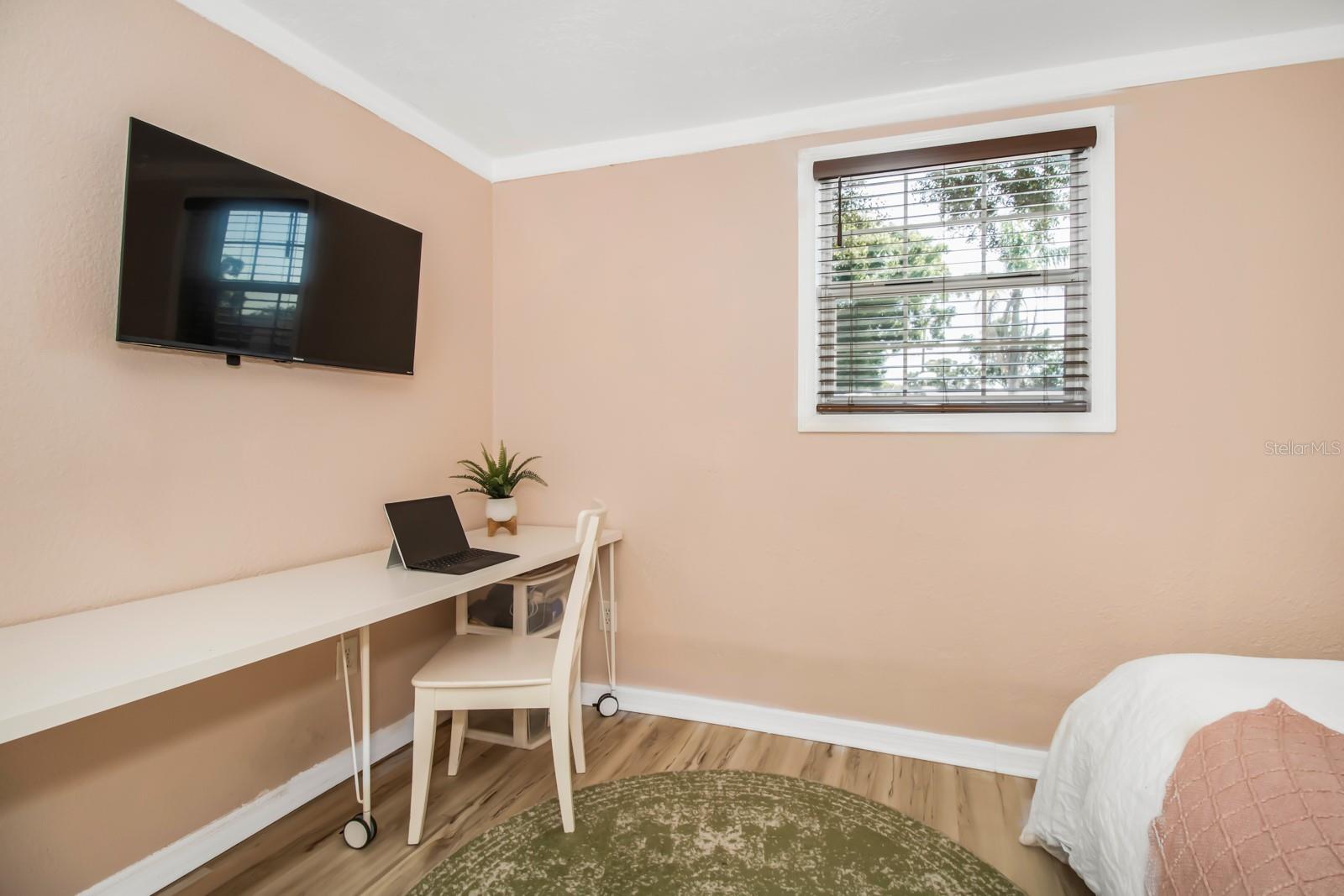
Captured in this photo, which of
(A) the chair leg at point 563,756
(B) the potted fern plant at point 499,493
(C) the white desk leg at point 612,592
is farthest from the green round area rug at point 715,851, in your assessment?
(B) the potted fern plant at point 499,493

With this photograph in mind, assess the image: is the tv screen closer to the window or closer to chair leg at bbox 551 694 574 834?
the window

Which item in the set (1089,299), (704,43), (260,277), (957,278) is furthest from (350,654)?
(1089,299)

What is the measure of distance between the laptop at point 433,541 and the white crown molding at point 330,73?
145cm

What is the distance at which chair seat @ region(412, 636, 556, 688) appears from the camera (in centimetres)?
196

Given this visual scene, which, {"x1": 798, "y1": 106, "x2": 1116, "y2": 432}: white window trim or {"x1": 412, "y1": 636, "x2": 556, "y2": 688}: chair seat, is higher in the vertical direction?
{"x1": 798, "y1": 106, "x2": 1116, "y2": 432}: white window trim

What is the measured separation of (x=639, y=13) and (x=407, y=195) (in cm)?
116

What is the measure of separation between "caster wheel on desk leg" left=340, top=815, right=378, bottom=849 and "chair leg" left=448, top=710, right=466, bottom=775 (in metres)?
0.42

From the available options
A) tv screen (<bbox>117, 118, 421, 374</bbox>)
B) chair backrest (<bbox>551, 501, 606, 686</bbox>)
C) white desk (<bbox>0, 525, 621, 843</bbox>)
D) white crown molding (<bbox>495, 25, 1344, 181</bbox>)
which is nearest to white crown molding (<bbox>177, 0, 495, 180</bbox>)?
white crown molding (<bbox>495, 25, 1344, 181</bbox>)

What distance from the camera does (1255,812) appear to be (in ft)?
3.91

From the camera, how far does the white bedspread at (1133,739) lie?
1453 mm

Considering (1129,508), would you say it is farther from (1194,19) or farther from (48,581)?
(48,581)

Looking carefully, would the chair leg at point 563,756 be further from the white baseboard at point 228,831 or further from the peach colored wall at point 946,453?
the peach colored wall at point 946,453

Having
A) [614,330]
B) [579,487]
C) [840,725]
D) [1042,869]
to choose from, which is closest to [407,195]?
[614,330]

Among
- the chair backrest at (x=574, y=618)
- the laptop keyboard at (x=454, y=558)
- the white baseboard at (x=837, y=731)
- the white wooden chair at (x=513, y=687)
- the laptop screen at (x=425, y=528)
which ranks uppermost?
the laptop screen at (x=425, y=528)
